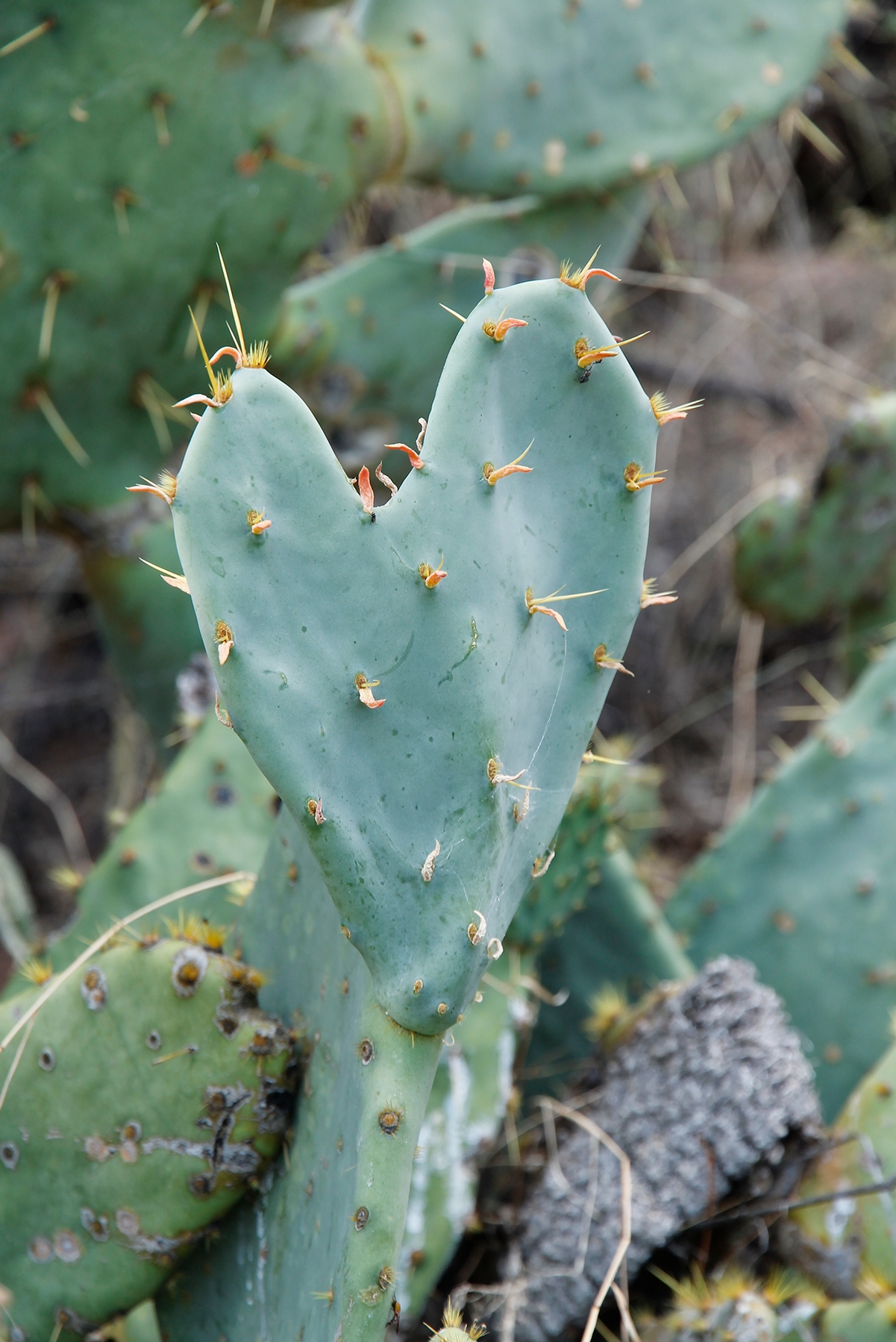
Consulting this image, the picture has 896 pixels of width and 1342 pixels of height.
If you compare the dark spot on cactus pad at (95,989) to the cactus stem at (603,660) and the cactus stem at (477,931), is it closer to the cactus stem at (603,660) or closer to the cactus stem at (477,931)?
the cactus stem at (477,931)

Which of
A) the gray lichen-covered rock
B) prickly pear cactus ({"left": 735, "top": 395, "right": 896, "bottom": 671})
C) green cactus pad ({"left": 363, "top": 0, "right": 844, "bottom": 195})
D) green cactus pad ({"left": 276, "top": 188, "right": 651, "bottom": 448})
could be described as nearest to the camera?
the gray lichen-covered rock

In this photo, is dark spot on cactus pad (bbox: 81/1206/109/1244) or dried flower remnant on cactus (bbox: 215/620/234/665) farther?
dark spot on cactus pad (bbox: 81/1206/109/1244)

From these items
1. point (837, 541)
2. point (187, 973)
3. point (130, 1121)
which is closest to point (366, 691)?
point (187, 973)

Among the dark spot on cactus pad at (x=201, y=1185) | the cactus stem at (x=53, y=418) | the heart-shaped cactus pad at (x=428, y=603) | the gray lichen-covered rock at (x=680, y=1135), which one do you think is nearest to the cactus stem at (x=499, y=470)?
the heart-shaped cactus pad at (x=428, y=603)

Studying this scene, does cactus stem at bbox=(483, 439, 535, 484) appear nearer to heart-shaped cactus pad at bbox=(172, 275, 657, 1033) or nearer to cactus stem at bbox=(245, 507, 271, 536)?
heart-shaped cactus pad at bbox=(172, 275, 657, 1033)

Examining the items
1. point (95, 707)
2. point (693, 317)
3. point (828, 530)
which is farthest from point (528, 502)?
point (693, 317)

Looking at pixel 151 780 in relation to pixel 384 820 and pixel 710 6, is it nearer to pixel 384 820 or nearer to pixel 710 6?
pixel 384 820

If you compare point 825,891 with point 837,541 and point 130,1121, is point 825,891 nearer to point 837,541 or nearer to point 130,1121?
point 837,541

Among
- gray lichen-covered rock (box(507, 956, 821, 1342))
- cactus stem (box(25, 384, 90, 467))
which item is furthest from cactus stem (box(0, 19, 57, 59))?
gray lichen-covered rock (box(507, 956, 821, 1342))
